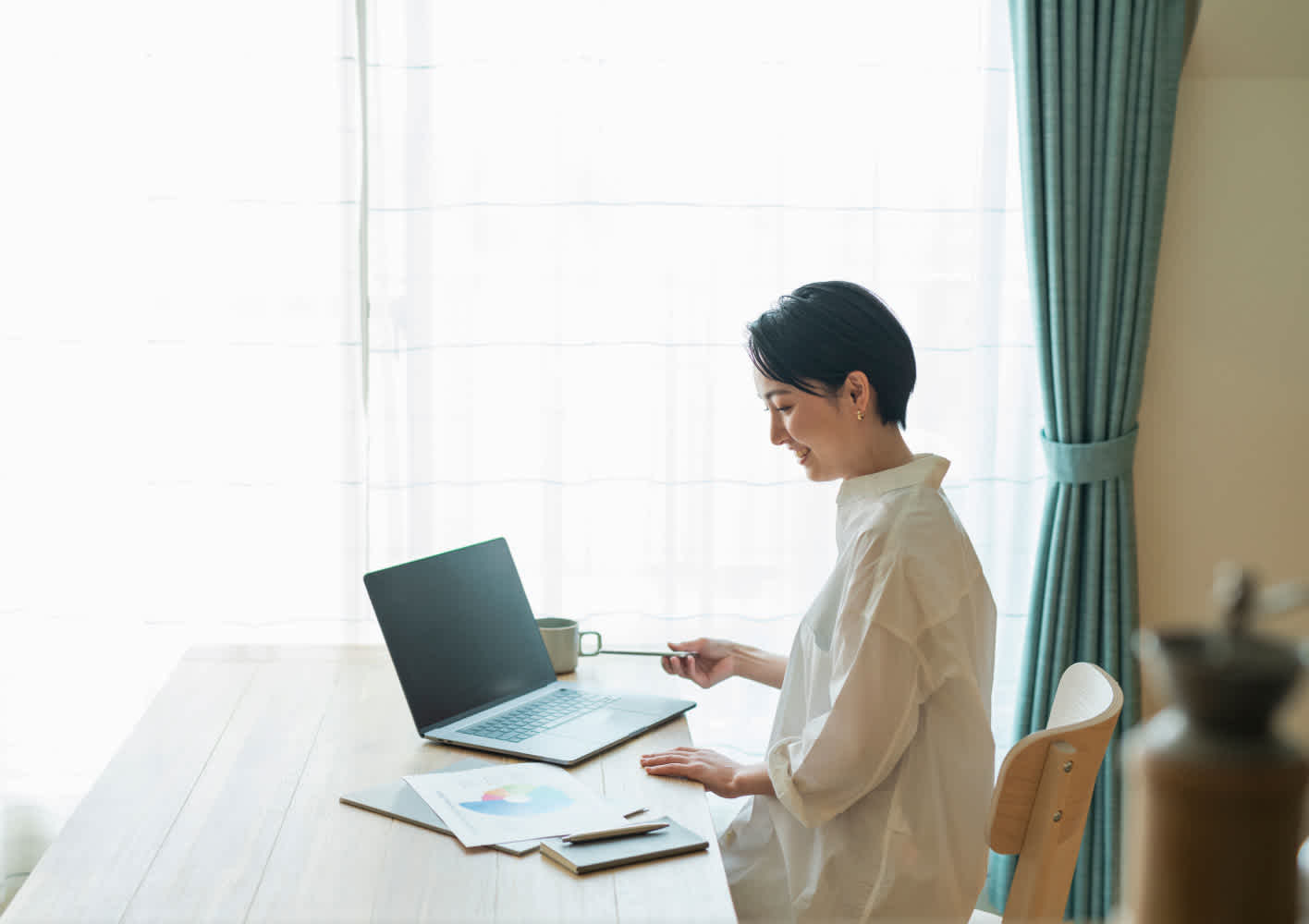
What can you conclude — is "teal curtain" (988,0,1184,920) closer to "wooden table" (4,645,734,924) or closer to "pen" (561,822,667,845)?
"wooden table" (4,645,734,924)

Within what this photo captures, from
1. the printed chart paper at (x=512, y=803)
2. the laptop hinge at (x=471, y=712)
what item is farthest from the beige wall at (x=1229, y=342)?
the printed chart paper at (x=512, y=803)

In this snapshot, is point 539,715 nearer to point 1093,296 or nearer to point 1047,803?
point 1047,803

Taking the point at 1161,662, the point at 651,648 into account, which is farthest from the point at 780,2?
the point at 1161,662

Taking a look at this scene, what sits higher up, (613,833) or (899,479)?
(899,479)

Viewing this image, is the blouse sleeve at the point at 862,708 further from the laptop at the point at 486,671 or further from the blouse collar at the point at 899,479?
the laptop at the point at 486,671

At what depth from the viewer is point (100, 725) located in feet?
7.95

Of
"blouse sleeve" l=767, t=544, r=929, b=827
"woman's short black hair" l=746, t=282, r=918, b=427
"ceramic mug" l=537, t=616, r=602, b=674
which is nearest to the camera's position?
"blouse sleeve" l=767, t=544, r=929, b=827

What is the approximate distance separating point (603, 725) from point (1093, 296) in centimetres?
141

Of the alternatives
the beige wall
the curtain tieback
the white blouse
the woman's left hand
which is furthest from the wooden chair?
the beige wall

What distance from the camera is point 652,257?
7.91 feet

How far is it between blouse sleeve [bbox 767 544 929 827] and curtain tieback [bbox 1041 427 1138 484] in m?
1.16

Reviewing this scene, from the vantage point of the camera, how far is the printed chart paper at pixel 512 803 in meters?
1.29

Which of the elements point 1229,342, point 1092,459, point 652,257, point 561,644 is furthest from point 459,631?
point 1229,342

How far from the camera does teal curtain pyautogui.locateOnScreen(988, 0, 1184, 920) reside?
237 centimetres
